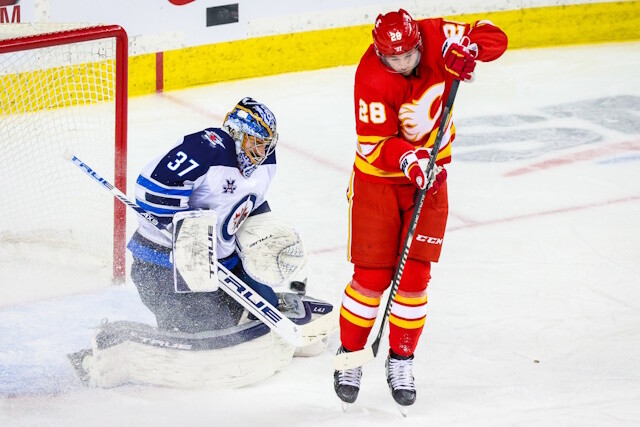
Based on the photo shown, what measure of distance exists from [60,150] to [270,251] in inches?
45.0

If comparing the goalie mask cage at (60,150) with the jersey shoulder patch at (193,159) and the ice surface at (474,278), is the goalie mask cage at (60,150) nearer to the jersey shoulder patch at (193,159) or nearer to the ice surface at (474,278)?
the ice surface at (474,278)

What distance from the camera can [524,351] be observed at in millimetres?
3338

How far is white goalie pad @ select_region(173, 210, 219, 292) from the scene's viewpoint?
2930 millimetres

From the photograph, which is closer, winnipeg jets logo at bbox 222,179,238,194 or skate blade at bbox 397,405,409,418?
skate blade at bbox 397,405,409,418

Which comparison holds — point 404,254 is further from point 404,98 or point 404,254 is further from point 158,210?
point 158,210

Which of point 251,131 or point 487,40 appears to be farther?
point 251,131

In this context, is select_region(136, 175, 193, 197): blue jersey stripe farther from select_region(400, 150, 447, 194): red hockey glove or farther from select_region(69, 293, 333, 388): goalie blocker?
select_region(400, 150, 447, 194): red hockey glove

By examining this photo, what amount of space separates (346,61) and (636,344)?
3.03 m

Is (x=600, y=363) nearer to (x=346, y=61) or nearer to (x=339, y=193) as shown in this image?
(x=339, y=193)

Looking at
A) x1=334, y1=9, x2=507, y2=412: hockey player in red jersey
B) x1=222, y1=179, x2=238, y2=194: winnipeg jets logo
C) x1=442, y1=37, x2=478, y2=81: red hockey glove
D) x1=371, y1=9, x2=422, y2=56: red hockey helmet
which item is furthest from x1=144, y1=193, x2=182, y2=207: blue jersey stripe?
x1=442, y1=37, x2=478, y2=81: red hockey glove

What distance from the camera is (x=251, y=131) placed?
2.98 m

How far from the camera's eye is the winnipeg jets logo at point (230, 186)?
3.06 m

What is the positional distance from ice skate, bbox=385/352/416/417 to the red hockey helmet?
0.82 meters

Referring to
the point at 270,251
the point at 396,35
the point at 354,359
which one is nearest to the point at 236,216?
the point at 270,251
